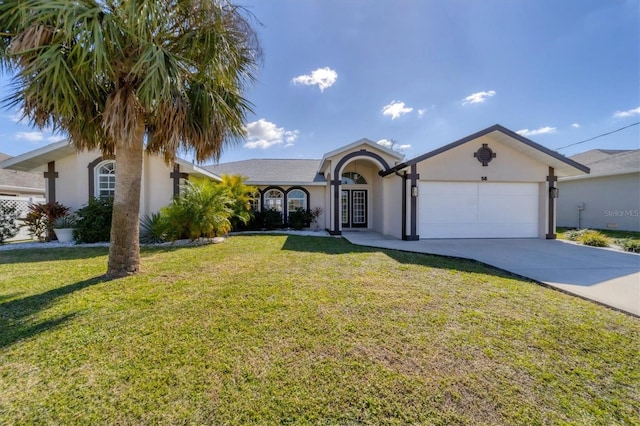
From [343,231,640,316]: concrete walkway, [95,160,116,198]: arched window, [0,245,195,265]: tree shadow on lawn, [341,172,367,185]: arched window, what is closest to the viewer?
[343,231,640,316]: concrete walkway

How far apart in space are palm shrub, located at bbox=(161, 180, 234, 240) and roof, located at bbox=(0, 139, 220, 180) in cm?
157

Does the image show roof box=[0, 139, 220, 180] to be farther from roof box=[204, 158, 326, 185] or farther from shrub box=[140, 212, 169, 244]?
roof box=[204, 158, 326, 185]


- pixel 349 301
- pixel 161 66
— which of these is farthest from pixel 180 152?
pixel 349 301

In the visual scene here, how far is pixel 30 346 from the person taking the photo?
10.4ft

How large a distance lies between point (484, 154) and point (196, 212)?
12.5 m

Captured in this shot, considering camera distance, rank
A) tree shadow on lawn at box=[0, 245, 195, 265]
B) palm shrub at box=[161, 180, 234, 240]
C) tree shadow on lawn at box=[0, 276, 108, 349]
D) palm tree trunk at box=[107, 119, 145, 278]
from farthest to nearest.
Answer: palm shrub at box=[161, 180, 234, 240] < tree shadow on lawn at box=[0, 245, 195, 265] < palm tree trunk at box=[107, 119, 145, 278] < tree shadow on lawn at box=[0, 276, 108, 349]

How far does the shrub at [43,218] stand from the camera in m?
11.1

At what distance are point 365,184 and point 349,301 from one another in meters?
13.5

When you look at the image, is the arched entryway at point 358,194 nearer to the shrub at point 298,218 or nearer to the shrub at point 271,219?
the shrub at point 298,218

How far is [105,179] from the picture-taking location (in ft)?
40.7

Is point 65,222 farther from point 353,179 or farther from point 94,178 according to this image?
point 353,179

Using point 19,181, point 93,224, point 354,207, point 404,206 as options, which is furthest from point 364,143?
point 19,181

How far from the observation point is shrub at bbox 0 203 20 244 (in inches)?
445

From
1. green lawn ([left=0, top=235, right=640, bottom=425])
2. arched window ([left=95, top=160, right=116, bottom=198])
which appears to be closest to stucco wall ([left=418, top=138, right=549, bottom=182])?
green lawn ([left=0, top=235, right=640, bottom=425])
